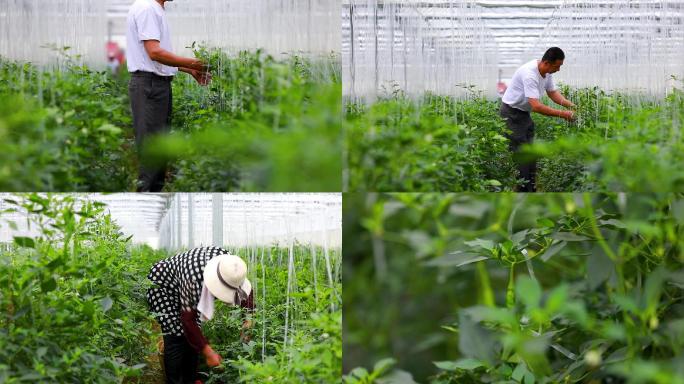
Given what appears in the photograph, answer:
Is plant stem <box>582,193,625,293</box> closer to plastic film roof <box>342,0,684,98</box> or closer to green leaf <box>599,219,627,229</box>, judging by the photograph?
green leaf <box>599,219,627,229</box>

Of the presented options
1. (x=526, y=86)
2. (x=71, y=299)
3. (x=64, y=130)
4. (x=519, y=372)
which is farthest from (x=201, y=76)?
(x=519, y=372)

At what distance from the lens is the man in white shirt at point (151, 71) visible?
88.4 inches

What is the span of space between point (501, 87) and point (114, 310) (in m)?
1.50

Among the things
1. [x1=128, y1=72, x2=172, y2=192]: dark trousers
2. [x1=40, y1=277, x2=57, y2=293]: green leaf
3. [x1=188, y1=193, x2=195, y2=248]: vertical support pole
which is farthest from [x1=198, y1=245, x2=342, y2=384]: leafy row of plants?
[x1=40, y1=277, x2=57, y2=293]: green leaf

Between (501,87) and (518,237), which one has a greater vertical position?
(501,87)

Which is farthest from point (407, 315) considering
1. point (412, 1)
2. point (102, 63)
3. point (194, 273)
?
point (102, 63)

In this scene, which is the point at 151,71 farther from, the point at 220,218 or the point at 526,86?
the point at 526,86

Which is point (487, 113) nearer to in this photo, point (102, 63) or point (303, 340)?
point (303, 340)

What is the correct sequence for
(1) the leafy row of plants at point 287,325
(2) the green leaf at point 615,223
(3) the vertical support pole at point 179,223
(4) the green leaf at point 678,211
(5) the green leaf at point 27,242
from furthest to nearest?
(3) the vertical support pole at point 179,223 < (1) the leafy row of plants at point 287,325 < (5) the green leaf at point 27,242 < (2) the green leaf at point 615,223 < (4) the green leaf at point 678,211

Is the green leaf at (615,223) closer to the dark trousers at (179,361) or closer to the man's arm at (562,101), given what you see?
the man's arm at (562,101)

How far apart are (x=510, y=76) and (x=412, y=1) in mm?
409

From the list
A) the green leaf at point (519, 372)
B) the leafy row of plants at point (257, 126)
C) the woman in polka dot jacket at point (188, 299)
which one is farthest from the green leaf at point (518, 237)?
the woman in polka dot jacket at point (188, 299)

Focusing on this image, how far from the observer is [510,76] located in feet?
8.07

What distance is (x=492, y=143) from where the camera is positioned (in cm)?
235
